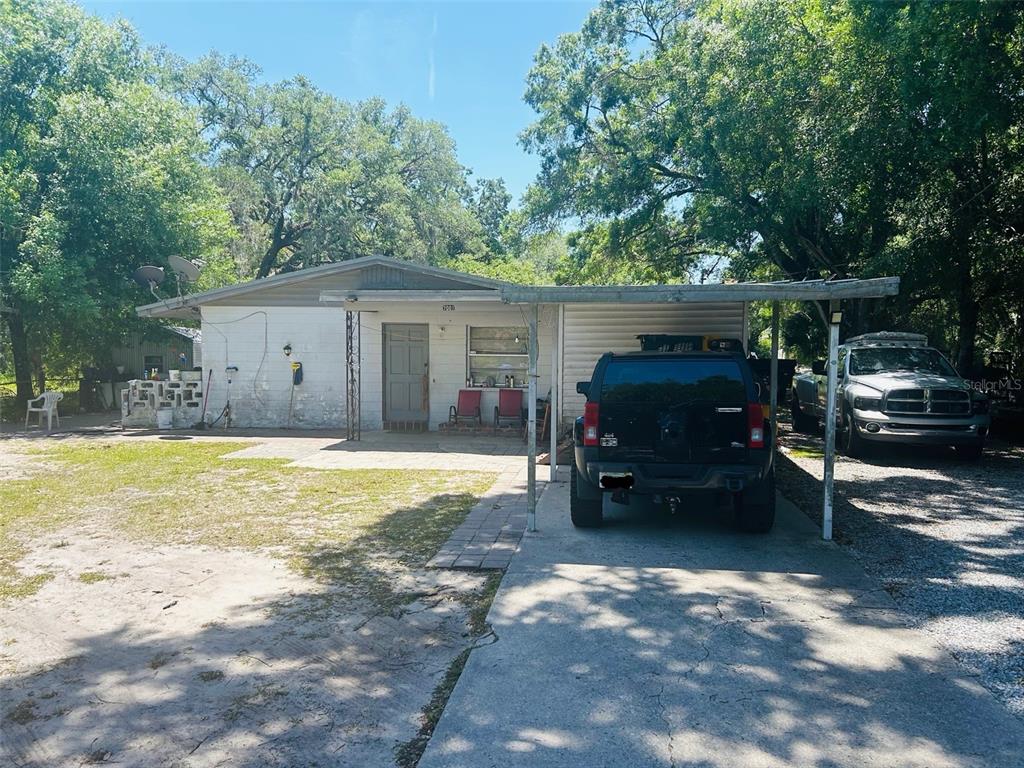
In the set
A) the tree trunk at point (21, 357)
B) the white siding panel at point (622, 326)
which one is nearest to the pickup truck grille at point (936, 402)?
A: the white siding panel at point (622, 326)

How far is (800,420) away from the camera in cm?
1598

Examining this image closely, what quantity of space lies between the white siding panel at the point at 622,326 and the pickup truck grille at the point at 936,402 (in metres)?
2.65

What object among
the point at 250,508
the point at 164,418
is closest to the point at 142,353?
the point at 164,418

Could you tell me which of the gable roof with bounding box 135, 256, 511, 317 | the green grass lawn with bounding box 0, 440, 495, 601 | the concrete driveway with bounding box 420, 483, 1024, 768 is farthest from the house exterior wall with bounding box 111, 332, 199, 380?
the concrete driveway with bounding box 420, 483, 1024, 768

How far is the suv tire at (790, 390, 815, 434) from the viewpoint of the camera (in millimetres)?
15695

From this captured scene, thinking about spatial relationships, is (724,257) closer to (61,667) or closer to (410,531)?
(410,531)

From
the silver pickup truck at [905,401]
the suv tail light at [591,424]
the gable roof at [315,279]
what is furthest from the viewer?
the gable roof at [315,279]

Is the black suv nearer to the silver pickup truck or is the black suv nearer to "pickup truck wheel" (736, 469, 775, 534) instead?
"pickup truck wheel" (736, 469, 775, 534)

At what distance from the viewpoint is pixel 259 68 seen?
31.0 m

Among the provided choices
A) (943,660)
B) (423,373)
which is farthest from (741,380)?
(423,373)

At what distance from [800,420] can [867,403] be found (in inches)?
202

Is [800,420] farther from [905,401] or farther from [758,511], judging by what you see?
[758,511]

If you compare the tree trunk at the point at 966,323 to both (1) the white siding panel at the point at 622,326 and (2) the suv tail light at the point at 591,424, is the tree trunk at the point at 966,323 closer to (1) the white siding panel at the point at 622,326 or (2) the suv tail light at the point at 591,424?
(1) the white siding panel at the point at 622,326

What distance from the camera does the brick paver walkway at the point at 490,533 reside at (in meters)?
5.73
